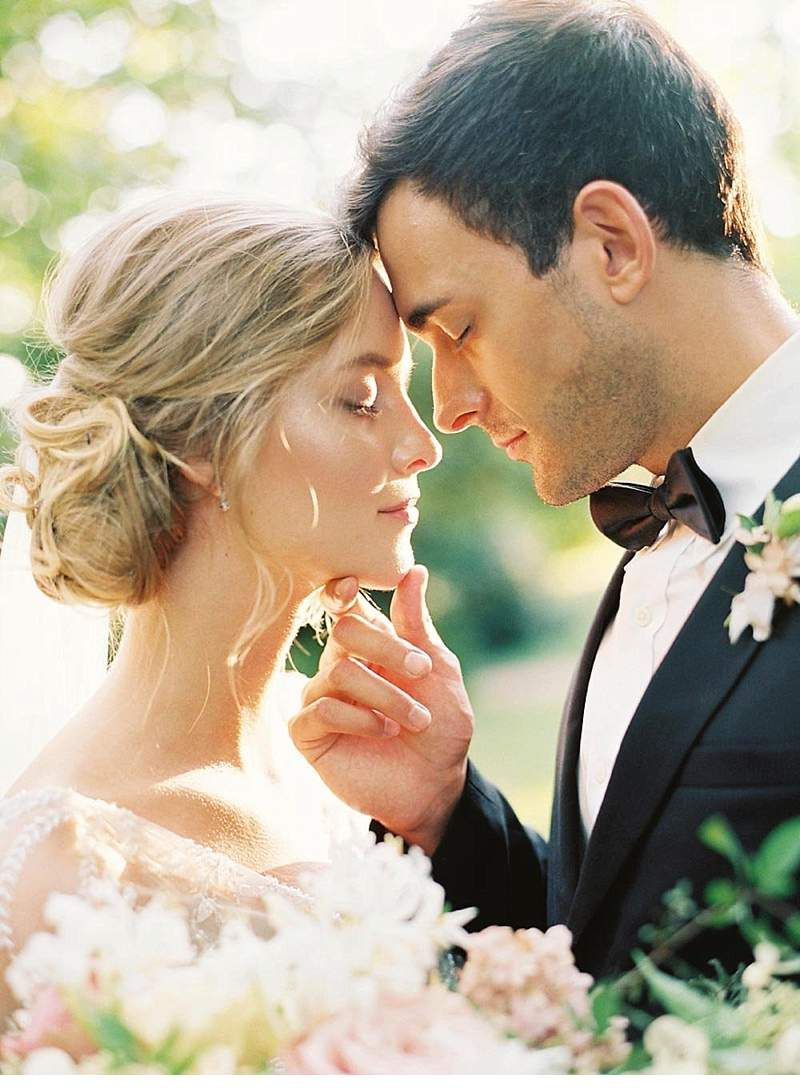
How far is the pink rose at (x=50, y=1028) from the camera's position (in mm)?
1177

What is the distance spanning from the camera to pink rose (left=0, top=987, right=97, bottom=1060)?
1.18 m

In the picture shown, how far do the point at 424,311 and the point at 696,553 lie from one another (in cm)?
80

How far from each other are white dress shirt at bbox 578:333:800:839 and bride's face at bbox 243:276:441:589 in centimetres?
54

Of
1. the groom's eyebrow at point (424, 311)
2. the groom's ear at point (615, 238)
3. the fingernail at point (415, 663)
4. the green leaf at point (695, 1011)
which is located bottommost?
the fingernail at point (415, 663)

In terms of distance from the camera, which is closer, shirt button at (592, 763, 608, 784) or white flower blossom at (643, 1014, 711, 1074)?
white flower blossom at (643, 1014, 711, 1074)

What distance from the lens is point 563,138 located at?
276 cm

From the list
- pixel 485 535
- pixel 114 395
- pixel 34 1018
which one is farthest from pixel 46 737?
A: pixel 485 535

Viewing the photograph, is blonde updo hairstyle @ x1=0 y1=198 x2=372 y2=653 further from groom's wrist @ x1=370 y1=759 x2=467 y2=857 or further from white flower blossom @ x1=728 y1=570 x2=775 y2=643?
white flower blossom @ x1=728 y1=570 x2=775 y2=643

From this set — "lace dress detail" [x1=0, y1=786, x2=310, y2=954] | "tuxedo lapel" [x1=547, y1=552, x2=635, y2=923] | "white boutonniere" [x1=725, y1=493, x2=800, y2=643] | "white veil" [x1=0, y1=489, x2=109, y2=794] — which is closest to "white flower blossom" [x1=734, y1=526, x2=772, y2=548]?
"white boutonniere" [x1=725, y1=493, x2=800, y2=643]

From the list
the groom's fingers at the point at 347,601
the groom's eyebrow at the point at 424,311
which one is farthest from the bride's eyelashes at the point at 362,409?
the groom's fingers at the point at 347,601

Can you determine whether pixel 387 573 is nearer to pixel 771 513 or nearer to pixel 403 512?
pixel 403 512

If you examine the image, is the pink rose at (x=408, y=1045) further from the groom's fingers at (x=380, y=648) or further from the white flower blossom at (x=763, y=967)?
the groom's fingers at (x=380, y=648)

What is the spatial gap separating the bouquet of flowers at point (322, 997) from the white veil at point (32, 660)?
6.31 ft

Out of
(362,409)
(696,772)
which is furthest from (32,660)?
(696,772)
